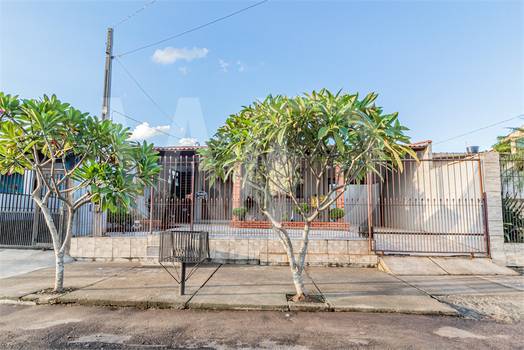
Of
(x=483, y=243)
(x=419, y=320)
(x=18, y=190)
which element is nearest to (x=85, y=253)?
(x=18, y=190)

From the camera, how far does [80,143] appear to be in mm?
5320

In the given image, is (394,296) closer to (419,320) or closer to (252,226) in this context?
(419,320)

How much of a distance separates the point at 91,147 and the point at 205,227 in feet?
12.7

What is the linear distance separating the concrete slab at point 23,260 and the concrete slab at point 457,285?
9090 millimetres

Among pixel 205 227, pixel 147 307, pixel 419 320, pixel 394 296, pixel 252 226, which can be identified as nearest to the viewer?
pixel 419 320

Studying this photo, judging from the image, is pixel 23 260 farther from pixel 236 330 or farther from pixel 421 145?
pixel 421 145

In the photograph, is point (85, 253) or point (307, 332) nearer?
point (307, 332)

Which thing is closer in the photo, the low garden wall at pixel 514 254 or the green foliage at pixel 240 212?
the low garden wall at pixel 514 254

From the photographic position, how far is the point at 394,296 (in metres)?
5.12

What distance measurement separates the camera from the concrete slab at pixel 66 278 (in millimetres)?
5254

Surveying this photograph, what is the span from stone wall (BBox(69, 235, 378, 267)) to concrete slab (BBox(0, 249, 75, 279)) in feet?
2.11

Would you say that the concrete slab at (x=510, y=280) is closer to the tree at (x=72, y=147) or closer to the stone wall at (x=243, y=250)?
the stone wall at (x=243, y=250)

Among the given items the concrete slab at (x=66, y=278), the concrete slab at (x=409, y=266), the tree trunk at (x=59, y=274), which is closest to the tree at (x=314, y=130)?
the concrete slab at (x=409, y=266)

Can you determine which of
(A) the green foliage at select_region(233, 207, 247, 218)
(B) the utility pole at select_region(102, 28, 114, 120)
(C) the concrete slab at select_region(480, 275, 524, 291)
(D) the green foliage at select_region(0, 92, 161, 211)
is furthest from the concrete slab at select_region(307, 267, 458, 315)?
(B) the utility pole at select_region(102, 28, 114, 120)
